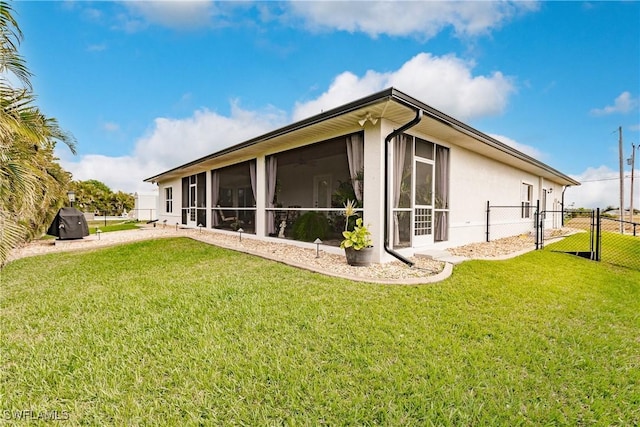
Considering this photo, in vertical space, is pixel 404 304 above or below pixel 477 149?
below

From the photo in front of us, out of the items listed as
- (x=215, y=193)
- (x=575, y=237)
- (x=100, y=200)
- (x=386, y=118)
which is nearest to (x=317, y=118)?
(x=386, y=118)

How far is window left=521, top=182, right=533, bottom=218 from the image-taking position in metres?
12.9

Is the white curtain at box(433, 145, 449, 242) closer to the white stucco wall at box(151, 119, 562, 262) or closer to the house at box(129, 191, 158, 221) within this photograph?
the white stucco wall at box(151, 119, 562, 262)

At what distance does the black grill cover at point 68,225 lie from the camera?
1005cm

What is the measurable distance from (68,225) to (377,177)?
420 inches

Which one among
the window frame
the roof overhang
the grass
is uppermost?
the roof overhang

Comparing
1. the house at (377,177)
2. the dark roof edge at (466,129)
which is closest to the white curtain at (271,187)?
the house at (377,177)

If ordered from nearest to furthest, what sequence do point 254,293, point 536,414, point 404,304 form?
point 536,414, point 404,304, point 254,293

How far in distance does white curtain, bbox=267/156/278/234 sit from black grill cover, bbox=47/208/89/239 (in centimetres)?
687

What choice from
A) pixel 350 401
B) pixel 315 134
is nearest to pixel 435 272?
pixel 350 401

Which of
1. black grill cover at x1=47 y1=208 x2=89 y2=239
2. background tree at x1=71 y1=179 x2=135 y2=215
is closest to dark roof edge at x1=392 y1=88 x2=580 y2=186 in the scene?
black grill cover at x1=47 y1=208 x2=89 y2=239

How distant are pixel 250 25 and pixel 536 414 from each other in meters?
10.7

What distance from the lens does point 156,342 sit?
9.18ft

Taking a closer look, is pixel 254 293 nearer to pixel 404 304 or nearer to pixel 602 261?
pixel 404 304
